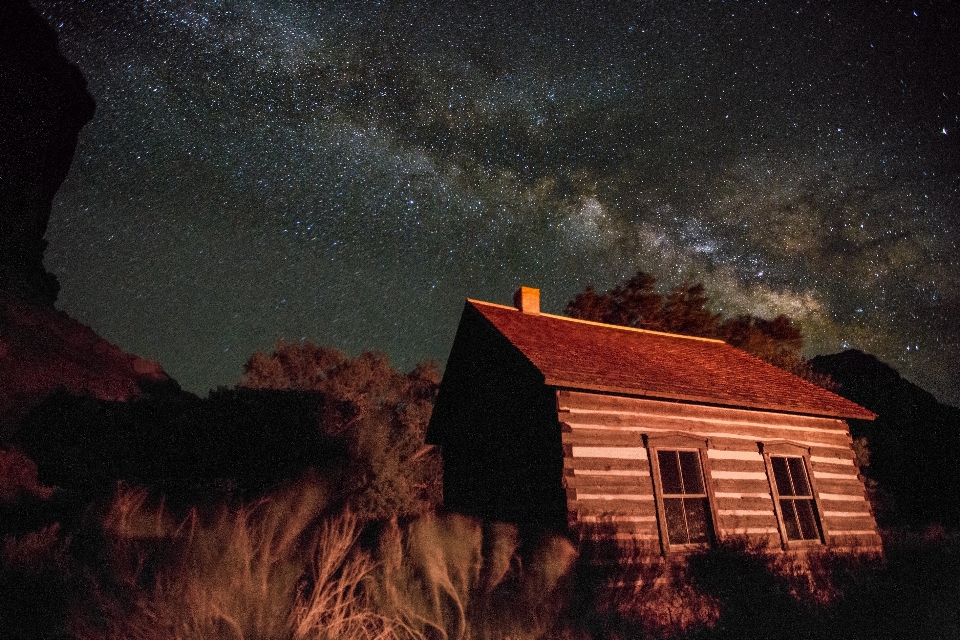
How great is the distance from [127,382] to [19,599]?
22.8 metres

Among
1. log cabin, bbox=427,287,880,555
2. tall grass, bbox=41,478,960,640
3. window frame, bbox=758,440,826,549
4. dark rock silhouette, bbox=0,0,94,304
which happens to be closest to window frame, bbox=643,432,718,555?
log cabin, bbox=427,287,880,555

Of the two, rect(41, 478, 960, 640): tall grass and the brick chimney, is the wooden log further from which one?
the brick chimney

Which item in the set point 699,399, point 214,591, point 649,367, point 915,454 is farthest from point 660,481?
point 915,454

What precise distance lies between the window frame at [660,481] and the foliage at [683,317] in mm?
18087

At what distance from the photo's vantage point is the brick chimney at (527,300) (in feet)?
47.2

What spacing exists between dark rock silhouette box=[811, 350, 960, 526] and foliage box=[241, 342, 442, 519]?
18.5 meters

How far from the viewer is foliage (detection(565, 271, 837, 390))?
27.1m

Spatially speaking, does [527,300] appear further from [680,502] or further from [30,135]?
[30,135]

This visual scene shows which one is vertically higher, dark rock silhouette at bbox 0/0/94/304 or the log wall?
dark rock silhouette at bbox 0/0/94/304

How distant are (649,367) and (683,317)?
60.2ft

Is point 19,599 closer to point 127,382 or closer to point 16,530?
point 16,530

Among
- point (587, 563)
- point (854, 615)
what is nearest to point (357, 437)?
point (587, 563)

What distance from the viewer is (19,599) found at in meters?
5.85

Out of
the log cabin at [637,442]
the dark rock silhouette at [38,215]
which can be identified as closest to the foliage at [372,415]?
the log cabin at [637,442]
